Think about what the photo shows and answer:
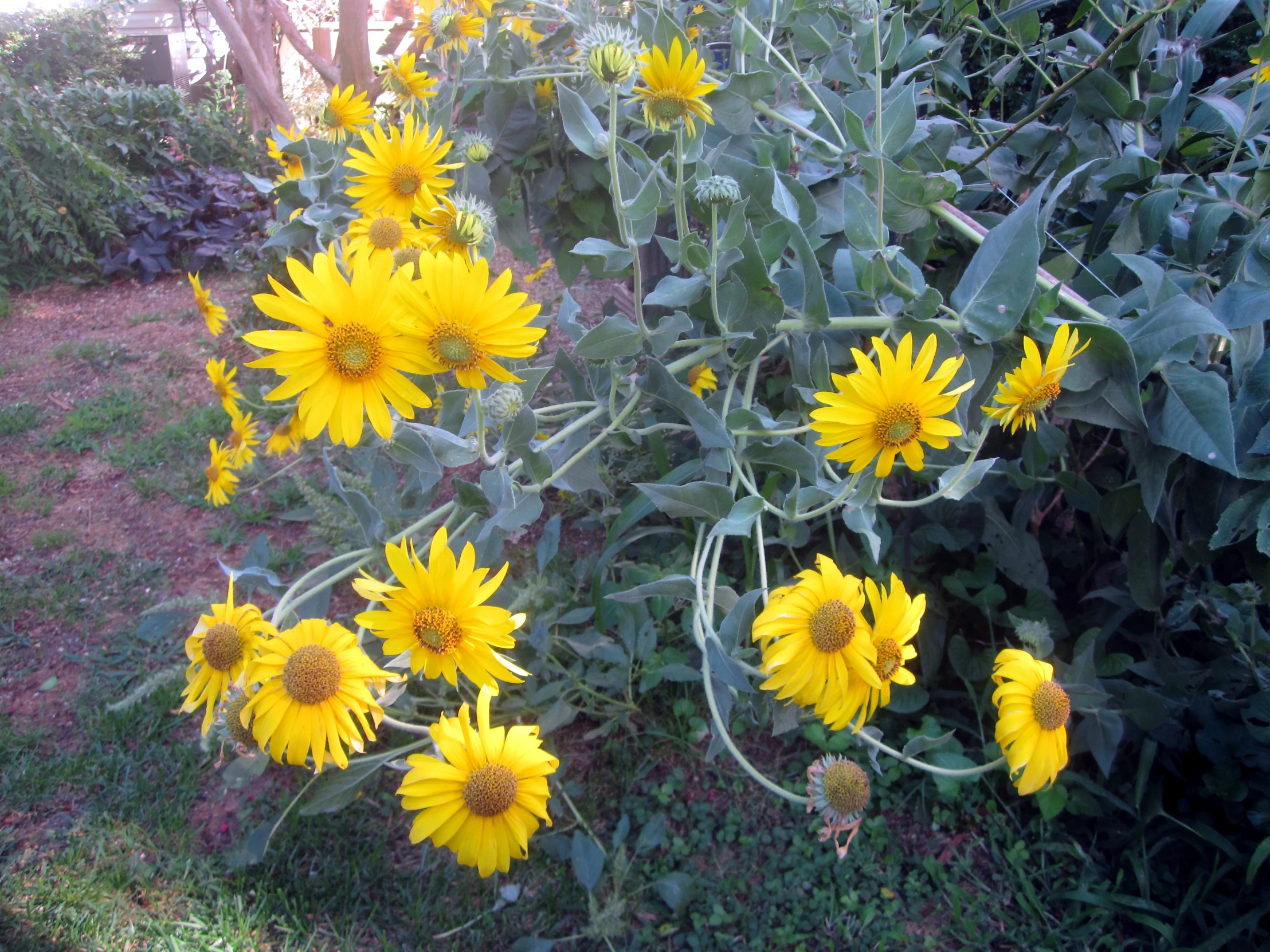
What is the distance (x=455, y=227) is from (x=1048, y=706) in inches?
51.7

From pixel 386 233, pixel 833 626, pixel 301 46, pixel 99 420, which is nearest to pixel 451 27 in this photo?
pixel 386 233

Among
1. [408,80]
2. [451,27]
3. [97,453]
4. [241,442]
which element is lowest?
[97,453]

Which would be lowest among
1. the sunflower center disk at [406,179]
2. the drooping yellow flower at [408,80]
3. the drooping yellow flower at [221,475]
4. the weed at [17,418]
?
the weed at [17,418]

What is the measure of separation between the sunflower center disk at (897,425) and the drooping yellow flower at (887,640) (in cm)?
21

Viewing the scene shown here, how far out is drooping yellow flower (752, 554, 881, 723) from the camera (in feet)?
3.76

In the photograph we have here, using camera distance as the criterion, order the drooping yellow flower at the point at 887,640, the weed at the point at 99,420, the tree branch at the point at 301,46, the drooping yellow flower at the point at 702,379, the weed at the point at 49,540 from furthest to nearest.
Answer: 1. the tree branch at the point at 301,46
2. the weed at the point at 99,420
3. the weed at the point at 49,540
4. the drooping yellow flower at the point at 702,379
5. the drooping yellow flower at the point at 887,640

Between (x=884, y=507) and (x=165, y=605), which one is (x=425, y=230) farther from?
(x=884, y=507)

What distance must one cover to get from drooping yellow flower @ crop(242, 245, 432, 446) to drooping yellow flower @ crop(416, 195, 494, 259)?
11.2 inches

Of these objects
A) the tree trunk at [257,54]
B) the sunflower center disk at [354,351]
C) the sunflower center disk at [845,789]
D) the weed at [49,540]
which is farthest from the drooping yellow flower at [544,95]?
the tree trunk at [257,54]

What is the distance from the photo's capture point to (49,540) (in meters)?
3.15

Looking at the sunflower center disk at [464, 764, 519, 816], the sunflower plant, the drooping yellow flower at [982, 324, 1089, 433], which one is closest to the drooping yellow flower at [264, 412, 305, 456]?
the sunflower plant

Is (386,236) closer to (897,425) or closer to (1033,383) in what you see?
(897,425)

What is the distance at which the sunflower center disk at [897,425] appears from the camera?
44.9 inches

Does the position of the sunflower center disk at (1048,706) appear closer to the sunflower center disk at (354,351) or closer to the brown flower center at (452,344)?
the brown flower center at (452,344)
